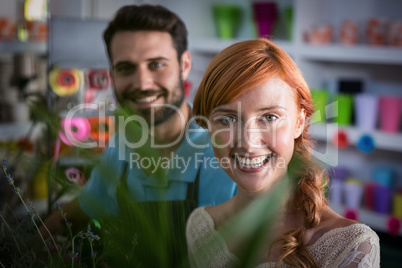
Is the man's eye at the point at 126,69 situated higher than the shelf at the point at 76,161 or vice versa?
the man's eye at the point at 126,69

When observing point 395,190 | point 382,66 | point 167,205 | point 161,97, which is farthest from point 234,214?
point 382,66

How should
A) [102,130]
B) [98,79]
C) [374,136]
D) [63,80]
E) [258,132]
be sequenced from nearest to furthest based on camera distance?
[258,132]
[102,130]
[98,79]
[63,80]
[374,136]

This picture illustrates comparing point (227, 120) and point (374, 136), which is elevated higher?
point (227, 120)

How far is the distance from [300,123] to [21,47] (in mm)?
1846

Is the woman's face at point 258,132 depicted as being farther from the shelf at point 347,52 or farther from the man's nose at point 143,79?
the shelf at point 347,52

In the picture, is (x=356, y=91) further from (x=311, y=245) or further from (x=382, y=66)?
(x=311, y=245)

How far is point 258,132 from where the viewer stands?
48 centimetres

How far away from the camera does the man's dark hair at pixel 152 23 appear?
0.74m

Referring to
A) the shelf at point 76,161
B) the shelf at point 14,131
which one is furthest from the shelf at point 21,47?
the shelf at point 76,161

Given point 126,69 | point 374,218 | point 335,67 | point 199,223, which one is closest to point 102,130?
point 126,69

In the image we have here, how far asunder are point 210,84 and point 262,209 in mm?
137

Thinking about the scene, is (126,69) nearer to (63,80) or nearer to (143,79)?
(143,79)

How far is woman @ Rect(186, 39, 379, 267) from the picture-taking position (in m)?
0.47

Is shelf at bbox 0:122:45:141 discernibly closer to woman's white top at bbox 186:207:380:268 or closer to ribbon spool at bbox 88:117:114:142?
ribbon spool at bbox 88:117:114:142
